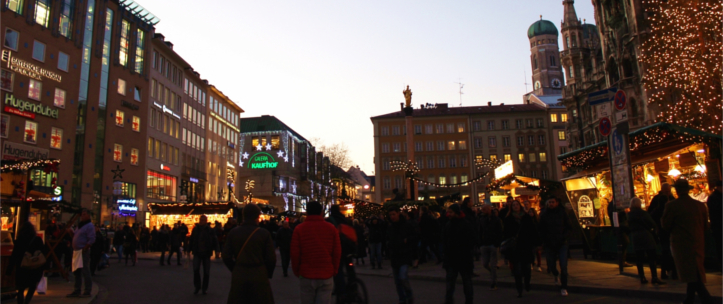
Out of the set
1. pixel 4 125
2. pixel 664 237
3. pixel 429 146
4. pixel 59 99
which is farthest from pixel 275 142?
pixel 664 237

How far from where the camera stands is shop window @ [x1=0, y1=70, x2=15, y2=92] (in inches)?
1374

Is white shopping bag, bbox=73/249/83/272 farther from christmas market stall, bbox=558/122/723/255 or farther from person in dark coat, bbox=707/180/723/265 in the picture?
christmas market stall, bbox=558/122/723/255

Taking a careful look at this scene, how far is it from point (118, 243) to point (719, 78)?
93.6 feet

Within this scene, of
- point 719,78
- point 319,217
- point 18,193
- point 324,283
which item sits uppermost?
point 719,78

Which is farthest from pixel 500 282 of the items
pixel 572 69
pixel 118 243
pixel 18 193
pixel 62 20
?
pixel 572 69

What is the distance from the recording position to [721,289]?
8.86 metres

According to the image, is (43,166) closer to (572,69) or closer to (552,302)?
(552,302)

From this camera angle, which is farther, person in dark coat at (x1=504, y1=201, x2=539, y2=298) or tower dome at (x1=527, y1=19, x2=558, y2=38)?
tower dome at (x1=527, y1=19, x2=558, y2=38)

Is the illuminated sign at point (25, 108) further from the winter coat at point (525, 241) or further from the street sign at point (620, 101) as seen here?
the street sign at point (620, 101)

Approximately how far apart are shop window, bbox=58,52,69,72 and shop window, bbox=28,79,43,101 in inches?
→ 106

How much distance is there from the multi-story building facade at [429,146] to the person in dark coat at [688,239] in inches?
2956

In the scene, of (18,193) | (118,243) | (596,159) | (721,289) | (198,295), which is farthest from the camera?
(118,243)

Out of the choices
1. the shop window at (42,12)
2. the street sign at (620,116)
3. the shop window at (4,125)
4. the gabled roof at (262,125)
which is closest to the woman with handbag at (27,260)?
the street sign at (620,116)

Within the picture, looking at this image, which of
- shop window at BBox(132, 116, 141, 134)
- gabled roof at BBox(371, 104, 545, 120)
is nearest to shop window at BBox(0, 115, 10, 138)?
shop window at BBox(132, 116, 141, 134)
